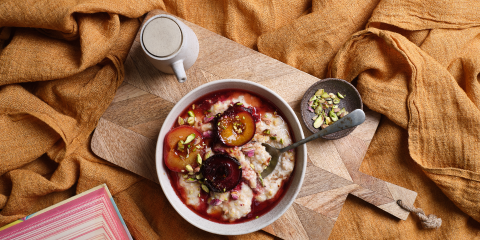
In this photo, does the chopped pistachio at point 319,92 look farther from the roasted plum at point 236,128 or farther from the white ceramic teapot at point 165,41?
the white ceramic teapot at point 165,41

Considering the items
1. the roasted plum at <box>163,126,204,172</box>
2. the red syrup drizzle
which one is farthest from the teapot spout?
the roasted plum at <box>163,126,204,172</box>

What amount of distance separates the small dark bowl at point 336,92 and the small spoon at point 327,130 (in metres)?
0.26

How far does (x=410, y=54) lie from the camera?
7.88 feet

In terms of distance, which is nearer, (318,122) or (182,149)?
(182,149)

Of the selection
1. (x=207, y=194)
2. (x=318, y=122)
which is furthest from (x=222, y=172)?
(x=318, y=122)

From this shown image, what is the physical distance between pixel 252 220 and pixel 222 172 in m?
0.44

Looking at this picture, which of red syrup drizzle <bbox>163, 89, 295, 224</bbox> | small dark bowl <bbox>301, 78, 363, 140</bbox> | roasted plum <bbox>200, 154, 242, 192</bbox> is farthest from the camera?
small dark bowl <bbox>301, 78, 363, 140</bbox>

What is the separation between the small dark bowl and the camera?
233cm

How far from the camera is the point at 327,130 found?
2.06m

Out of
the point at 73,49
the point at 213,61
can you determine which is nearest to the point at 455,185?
the point at 213,61

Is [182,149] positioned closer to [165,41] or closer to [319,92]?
[165,41]

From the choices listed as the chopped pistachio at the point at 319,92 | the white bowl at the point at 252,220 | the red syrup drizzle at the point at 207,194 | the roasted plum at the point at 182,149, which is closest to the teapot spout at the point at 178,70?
the white bowl at the point at 252,220

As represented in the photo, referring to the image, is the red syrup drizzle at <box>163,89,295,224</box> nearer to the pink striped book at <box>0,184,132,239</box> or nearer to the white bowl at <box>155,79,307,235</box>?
the white bowl at <box>155,79,307,235</box>

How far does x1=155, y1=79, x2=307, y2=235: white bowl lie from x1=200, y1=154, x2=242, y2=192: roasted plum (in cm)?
28
